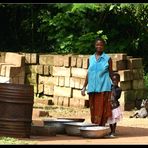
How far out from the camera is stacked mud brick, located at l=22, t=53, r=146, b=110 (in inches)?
539

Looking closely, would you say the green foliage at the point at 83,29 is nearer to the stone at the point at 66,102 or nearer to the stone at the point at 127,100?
the stone at the point at 66,102

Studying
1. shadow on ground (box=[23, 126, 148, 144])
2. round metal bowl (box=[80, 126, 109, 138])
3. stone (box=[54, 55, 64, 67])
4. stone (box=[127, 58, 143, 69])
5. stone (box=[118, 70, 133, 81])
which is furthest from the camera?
stone (box=[54, 55, 64, 67])

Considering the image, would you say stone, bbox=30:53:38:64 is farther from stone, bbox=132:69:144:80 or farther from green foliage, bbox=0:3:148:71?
stone, bbox=132:69:144:80

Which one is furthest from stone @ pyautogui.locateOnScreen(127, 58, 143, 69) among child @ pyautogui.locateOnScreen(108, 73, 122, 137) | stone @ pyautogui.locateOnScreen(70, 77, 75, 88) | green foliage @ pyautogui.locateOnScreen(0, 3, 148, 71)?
child @ pyautogui.locateOnScreen(108, 73, 122, 137)

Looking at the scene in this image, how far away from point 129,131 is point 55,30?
9.19 metres

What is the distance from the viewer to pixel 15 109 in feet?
25.6

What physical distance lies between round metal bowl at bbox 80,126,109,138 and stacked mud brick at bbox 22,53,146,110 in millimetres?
5284

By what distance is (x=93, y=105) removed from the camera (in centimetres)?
876

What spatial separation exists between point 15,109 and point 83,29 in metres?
10.2

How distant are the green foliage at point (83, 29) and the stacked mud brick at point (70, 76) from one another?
212cm

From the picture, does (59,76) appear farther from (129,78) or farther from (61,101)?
(129,78)

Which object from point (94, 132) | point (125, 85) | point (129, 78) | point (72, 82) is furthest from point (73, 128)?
point (72, 82)

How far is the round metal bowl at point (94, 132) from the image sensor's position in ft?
26.8

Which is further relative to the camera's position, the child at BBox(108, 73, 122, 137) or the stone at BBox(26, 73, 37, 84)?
the stone at BBox(26, 73, 37, 84)
